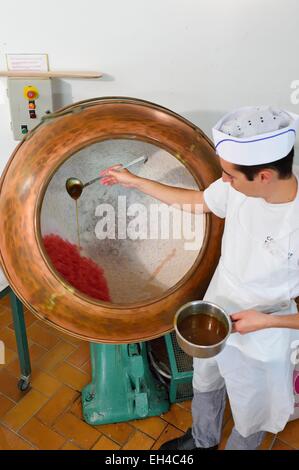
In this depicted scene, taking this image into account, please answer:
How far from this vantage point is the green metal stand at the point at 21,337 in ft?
4.99

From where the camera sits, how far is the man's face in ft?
3.36

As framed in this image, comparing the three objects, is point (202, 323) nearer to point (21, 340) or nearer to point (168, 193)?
point (168, 193)

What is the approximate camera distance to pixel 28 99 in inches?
57.7

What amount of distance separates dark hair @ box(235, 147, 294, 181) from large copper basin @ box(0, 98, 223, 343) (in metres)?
0.22

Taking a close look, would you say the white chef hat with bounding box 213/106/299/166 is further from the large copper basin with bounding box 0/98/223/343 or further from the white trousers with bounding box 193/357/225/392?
the white trousers with bounding box 193/357/225/392

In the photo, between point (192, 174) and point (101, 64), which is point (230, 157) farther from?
point (101, 64)

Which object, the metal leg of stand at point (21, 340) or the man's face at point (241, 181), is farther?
the metal leg of stand at point (21, 340)

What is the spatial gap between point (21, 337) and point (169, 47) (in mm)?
1107

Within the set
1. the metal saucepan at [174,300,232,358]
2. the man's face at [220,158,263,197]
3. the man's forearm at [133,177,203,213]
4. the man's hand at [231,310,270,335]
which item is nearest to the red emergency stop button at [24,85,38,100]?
the man's forearm at [133,177,203,213]

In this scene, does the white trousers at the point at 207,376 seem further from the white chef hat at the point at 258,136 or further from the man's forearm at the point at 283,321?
the white chef hat at the point at 258,136

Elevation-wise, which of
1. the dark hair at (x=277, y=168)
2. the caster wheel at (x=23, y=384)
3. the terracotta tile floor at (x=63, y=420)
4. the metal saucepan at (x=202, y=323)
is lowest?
the terracotta tile floor at (x=63, y=420)

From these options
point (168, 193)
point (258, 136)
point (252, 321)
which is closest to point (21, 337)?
point (168, 193)

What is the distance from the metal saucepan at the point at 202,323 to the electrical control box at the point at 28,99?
2.64 ft

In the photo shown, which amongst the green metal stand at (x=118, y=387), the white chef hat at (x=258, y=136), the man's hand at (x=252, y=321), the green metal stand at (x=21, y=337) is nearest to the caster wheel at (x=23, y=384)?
the green metal stand at (x=21, y=337)
